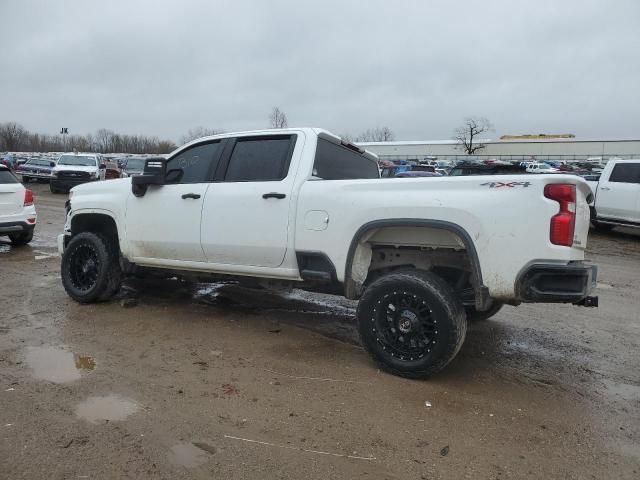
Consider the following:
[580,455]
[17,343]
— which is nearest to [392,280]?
[580,455]

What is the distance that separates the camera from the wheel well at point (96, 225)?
577 cm

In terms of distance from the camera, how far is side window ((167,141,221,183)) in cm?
505

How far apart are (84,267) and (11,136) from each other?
111 m

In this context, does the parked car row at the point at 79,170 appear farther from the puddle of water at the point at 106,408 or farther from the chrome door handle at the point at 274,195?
the puddle of water at the point at 106,408

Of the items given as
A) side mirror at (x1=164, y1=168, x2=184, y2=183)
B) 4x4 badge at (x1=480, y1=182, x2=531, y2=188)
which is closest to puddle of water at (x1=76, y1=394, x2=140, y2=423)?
side mirror at (x1=164, y1=168, x2=184, y2=183)

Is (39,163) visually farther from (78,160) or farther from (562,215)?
(562,215)

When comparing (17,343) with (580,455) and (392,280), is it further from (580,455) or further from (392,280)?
(580,455)

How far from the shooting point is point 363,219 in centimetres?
392

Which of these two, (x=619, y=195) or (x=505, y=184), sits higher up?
(x=505, y=184)

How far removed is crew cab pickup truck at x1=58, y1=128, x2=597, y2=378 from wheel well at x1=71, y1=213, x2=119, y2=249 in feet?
0.06

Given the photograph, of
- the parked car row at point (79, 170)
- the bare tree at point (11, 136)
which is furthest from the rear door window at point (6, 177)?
the bare tree at point (11, 136)

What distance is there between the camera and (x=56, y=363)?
4.07 metres

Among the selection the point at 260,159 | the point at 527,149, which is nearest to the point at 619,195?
the point at 260,159

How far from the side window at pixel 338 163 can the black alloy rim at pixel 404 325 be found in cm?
141
